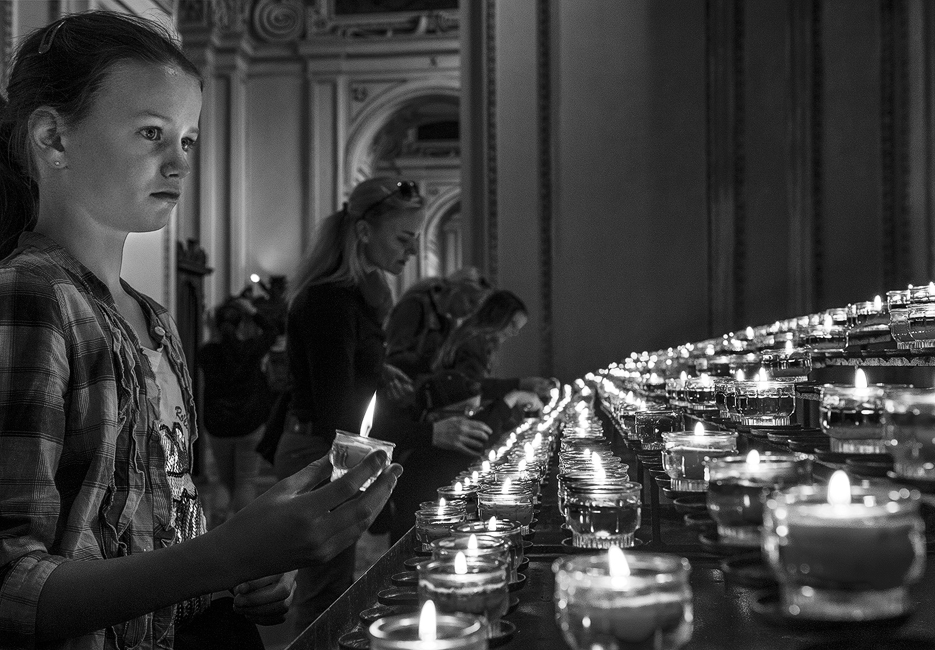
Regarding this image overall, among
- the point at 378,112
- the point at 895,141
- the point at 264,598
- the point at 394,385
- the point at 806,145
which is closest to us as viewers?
the point at 264,598

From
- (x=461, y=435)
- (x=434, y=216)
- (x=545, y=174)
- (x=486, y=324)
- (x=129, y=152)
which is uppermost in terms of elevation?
(x=434, y=216)

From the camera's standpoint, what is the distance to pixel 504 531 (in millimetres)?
1327

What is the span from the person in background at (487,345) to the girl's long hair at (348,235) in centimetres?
162

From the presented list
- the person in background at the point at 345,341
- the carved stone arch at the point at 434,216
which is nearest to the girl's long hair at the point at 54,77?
the person in background at the point at 345,341

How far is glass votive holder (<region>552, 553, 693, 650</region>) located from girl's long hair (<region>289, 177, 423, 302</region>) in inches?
102

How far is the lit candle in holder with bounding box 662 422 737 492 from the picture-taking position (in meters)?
1.30

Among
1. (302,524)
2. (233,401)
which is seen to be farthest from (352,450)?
(233,401)

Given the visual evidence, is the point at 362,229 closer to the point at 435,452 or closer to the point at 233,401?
the point at 435,452

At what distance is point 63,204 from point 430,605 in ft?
3.34

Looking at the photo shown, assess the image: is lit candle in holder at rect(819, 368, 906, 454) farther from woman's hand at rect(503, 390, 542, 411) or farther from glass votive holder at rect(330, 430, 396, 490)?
woman's hand at rect(503, 390, 542, 411)

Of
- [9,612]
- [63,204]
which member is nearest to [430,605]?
[9,612]

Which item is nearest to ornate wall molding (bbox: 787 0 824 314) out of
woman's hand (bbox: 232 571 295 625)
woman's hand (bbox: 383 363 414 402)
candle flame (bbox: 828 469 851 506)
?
woman's hand (bbox: 383 363 414 402)

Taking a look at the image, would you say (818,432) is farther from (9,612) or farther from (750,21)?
(750,21)

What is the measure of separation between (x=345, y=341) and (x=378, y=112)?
13598 millimetres
